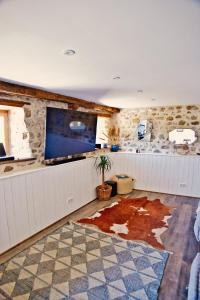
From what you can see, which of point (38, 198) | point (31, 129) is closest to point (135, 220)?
point (38, 198)

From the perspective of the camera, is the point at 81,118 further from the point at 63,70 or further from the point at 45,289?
the point at 45,289

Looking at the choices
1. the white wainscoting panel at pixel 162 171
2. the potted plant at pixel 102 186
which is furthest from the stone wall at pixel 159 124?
the potted plant at pixel 102 186

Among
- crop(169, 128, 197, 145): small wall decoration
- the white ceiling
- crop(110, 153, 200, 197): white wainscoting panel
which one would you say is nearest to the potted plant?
crop(110, 153, 200, 197): white wainscoting panel

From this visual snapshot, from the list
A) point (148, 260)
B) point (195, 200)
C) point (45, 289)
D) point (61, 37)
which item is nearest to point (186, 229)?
point (148, 260)

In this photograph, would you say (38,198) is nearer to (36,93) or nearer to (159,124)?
(36,93)

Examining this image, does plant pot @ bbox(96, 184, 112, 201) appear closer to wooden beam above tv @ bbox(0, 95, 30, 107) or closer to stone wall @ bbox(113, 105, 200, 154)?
stone wall @ bbox(113, 105, 200, 154)

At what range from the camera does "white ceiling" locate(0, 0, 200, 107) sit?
1.06 m

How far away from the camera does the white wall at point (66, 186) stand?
2.60 meters

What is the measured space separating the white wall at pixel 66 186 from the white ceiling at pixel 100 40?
1516mm

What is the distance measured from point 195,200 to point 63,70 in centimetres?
402

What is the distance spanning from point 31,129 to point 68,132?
28.1 inches

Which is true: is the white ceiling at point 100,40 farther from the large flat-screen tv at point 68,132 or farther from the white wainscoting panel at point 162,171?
the white wainscoting panel at point 162,171

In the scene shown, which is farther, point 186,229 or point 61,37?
point 186,229

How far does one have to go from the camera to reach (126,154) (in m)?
5.23
